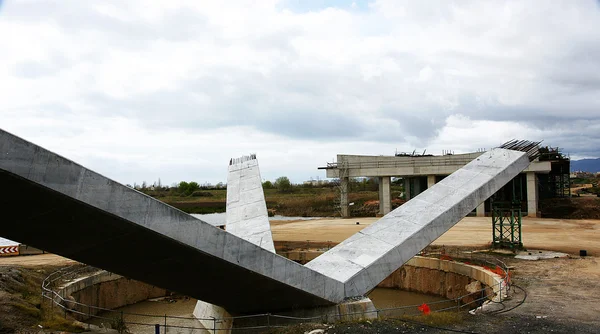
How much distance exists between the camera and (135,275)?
1074 centimetres

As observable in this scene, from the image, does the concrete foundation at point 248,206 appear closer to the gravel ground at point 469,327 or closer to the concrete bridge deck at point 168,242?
the concrete bridge deck at point 168,242

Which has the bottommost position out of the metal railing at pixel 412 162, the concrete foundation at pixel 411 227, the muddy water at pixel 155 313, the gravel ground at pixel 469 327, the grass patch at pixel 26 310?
the muddy water at pixel 155 313

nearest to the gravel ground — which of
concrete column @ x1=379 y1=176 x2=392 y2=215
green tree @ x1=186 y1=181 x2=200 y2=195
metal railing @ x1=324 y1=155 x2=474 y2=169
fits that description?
metal railing @ x1=324 y1=155 x2=474 y2=169

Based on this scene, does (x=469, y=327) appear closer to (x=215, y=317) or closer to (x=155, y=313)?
(x=215, y=317)

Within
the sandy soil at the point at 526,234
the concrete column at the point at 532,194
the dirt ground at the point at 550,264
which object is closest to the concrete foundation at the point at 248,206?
the dirt ground at the point at 550,264

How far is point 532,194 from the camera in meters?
45.4

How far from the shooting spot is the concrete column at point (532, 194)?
45.1 metres

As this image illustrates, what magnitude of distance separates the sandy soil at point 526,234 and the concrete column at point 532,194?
2.58 m

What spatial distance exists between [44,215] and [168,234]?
223 centimetres

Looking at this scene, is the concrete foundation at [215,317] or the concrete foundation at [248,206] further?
the concrete foundation at [248,206]

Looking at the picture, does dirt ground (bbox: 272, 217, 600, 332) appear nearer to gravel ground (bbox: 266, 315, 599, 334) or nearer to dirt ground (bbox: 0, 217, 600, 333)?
dirt ground (bbox: 0, 217, 600, 333)


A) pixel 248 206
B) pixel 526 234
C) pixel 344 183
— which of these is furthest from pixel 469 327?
pixel 344 183

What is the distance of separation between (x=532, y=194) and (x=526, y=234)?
625 inches

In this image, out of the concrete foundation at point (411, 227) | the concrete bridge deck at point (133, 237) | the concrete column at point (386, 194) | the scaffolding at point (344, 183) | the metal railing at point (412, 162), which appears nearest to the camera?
the concrete bridge deck at point (133, 237)
